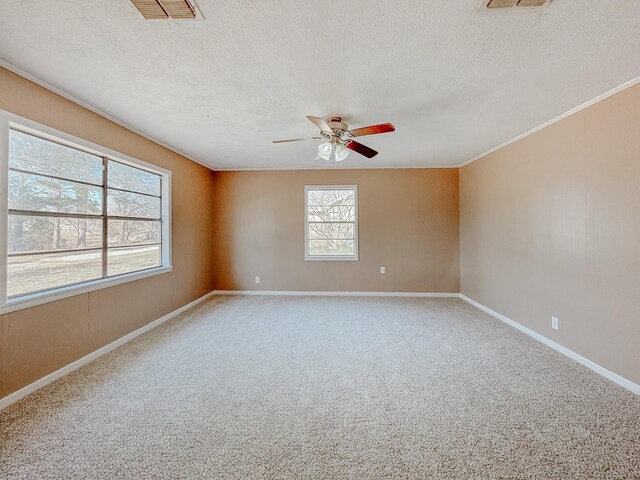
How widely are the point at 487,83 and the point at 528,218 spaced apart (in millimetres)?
1977

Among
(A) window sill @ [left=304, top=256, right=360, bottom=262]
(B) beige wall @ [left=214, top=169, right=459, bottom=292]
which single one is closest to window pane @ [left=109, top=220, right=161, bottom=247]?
(B) beige wall @ [left=214, top=169, right=459, bottom=292]

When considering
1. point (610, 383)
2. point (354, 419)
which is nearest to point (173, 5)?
point (354, 419)

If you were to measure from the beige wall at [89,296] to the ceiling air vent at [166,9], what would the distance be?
4.90 feet

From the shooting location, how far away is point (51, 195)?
238cm

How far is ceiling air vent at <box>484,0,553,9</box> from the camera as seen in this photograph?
1.40 meters

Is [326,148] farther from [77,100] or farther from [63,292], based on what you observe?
[63,292]

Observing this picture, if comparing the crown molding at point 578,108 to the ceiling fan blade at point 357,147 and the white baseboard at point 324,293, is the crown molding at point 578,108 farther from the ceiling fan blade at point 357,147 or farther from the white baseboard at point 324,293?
the white baseboard at point 324,293

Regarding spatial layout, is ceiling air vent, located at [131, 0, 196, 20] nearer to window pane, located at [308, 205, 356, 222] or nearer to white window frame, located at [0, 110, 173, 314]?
white window frame, located at [0, 110, 173, 314]

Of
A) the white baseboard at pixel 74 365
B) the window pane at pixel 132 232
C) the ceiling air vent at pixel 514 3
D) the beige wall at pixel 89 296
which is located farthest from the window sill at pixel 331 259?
the ceiling air vent at pixel 514 3

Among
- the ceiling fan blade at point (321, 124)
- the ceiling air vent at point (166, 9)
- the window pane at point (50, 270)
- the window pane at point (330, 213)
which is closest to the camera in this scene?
the ceiling air vent at point (166, 9)

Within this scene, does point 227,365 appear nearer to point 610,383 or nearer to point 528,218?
point 610,383

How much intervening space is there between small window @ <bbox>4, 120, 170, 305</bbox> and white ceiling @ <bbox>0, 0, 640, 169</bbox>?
59cm

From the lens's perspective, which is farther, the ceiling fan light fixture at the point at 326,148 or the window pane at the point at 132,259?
the window pane at the point at 132,259

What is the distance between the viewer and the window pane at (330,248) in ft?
17.5
